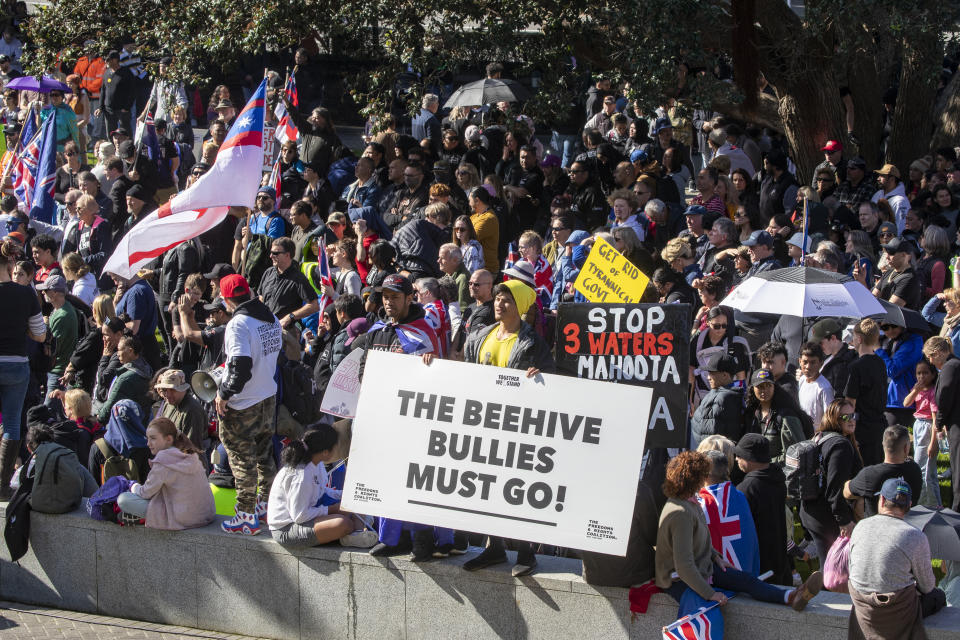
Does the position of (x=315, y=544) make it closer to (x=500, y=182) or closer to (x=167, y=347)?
(x=167, y=347)

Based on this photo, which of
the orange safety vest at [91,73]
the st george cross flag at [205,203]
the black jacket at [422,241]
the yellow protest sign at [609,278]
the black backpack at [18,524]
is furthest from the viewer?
the orange safety vest at [91,73]

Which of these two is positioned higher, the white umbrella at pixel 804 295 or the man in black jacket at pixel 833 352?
the white umbrella at pixel 804 295

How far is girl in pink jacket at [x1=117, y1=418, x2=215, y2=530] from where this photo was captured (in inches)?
305

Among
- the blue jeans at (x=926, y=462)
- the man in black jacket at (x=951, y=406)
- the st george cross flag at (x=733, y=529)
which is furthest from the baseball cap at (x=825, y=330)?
the st george cross flag at (x=733, y=529)

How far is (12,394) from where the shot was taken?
980 centimetres

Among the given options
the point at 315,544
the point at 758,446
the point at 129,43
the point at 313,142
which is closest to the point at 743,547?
the point at 758,446

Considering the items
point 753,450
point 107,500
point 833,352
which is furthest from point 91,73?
point 753,450

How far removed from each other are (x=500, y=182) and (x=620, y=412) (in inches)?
314

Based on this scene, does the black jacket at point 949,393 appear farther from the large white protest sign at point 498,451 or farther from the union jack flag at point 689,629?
the union jack flag at point 689,629

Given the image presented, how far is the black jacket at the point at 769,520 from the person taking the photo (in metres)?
7.01

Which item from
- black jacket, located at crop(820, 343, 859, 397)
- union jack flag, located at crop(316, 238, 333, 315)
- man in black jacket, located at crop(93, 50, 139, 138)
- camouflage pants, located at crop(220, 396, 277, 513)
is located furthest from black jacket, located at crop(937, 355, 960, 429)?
man in black jacket, located at crop(93, 50, 139, 138)

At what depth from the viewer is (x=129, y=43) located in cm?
1941

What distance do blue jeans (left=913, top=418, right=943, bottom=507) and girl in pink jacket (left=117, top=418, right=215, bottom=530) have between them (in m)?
5.18

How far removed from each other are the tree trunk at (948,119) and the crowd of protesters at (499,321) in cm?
209
